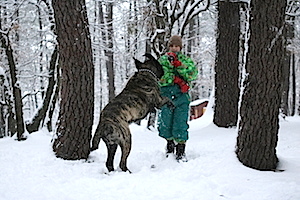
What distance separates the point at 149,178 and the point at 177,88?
59.0 inches

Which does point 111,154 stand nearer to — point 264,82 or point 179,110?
point 179,110

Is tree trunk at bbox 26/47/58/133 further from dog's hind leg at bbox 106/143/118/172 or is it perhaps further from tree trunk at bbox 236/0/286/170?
tree trunk at bbox 236/0/286/170

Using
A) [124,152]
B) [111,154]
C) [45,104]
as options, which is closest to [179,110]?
[124,152]

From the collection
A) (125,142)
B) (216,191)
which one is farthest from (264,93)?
(125,142)

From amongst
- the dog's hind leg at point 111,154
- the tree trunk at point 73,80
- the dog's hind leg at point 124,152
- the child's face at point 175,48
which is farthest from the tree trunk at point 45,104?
the dog's hind leg at point 124,152

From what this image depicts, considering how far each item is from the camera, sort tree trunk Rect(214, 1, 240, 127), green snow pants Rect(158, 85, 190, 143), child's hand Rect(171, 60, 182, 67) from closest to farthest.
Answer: child's hand Rect(171, 60, 182, 67)
green snow pants Rect(158, 85, 190, 143)
tree trunk Rect(214, 1, 240, 127)

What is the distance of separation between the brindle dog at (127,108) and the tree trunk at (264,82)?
1.20 metres

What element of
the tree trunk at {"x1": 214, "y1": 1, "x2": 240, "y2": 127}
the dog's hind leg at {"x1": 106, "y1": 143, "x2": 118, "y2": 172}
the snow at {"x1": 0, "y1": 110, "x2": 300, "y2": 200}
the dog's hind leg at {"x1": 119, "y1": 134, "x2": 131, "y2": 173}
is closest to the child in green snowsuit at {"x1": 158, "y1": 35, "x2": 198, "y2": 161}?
the snow at {"x1": 0, "y1": 110, "x2": 300, "y2": 200}

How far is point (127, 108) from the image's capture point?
421cm

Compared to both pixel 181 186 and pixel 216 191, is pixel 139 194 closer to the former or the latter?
pixel 181 186

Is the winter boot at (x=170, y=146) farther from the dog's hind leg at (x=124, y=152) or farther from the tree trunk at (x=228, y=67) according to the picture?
the tree trunk at (x=228, y=67)

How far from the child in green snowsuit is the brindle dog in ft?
0.51

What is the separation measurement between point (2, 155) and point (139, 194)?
2993 millimetres

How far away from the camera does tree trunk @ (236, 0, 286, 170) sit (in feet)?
12.7
